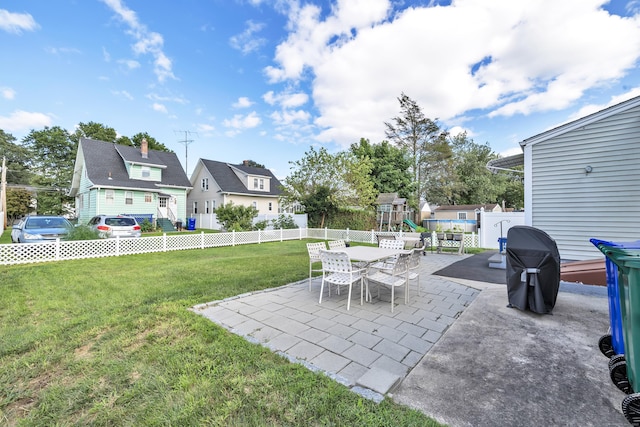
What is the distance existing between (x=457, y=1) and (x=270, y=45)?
285 inches

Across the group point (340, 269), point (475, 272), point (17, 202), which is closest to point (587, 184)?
point (475, 272)

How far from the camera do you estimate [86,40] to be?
1016cm

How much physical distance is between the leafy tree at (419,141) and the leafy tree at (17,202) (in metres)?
34.7

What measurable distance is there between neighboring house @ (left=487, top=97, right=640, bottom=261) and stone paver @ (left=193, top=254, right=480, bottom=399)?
3000 millimetres

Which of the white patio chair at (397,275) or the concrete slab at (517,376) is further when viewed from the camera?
the white patio chair at (397,275)

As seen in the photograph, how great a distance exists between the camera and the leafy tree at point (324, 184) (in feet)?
57.1

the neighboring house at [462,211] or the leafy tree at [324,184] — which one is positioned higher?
the leafy tree at [324,184]

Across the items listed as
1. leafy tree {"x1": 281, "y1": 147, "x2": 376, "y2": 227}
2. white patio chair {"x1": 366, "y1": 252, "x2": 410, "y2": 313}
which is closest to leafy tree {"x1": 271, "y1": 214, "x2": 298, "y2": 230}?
leafy tree {"x1": 281, "y1": 147, "x2": 376, "y2": 227}

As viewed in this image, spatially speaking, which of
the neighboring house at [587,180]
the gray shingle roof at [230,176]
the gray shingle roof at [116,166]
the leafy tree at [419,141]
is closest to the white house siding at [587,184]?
the neighboring house at [587,180]

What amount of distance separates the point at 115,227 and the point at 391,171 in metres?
22.7

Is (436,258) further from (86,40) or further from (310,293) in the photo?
(86,40)

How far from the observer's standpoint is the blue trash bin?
2.30 m

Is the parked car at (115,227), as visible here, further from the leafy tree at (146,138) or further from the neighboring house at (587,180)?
the leafy tree at (146,138)

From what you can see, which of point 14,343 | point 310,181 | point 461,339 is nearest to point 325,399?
point 461,339
